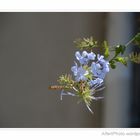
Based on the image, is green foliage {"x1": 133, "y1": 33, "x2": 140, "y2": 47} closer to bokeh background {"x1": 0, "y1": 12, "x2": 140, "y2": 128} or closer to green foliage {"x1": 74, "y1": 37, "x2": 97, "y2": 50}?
bokeh background {"x1": 0, "y1": 12, "x2": 140, "y2": 128}

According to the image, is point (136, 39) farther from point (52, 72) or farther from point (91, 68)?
point (52, 72)

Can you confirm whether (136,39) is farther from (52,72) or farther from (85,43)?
(52,72)

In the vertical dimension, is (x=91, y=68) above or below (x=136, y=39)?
below

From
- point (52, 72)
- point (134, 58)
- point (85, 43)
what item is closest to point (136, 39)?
point (134, 58)

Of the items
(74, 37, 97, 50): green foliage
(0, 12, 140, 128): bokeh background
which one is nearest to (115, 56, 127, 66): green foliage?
(0, 12, 140, 128): bokeh background
